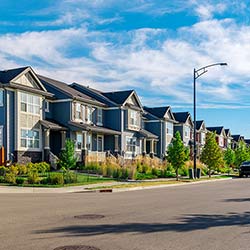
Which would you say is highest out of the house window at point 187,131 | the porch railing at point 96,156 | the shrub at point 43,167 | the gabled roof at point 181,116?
the gabled roof at point 181,116

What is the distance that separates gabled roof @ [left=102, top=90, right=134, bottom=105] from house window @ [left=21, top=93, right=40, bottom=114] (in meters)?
13.1

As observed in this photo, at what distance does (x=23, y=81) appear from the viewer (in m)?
36.8

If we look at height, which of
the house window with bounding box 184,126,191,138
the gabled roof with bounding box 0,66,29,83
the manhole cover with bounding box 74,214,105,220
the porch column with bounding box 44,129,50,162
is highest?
the gabled roof with bounding box 0,66,29,83

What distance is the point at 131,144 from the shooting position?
172 feet

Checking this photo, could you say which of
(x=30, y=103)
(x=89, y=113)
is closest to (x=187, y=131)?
(x=89, y=113)

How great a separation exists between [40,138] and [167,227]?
30.1 meters

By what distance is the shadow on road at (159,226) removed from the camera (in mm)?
9750

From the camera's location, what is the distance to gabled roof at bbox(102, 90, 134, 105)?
1981 inches

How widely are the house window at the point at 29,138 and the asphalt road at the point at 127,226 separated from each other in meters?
21.5

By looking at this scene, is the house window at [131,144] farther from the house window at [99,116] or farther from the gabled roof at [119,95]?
the gabled roof at [119,95]

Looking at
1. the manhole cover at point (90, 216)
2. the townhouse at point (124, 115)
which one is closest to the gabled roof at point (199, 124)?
the townhouse at point (124, 115)

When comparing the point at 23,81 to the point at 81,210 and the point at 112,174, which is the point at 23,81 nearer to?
the point at 112,174

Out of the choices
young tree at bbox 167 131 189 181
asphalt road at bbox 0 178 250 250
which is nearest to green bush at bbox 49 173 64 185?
asphalt road at bbox 0 178 250 250

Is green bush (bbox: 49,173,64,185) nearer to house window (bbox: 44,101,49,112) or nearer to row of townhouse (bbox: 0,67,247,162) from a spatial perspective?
row of townhouse (bbox: 0,67,247,162)
